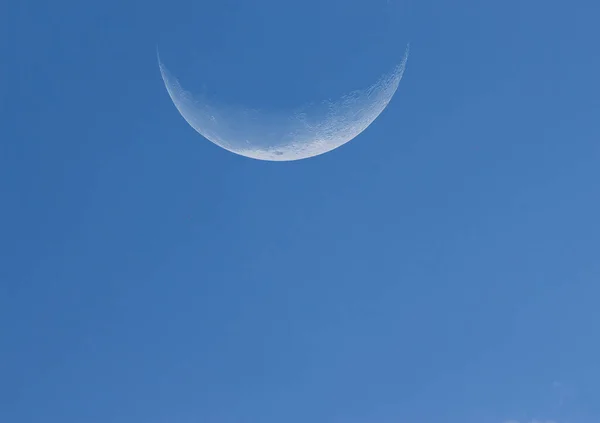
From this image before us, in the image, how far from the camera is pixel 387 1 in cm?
2091

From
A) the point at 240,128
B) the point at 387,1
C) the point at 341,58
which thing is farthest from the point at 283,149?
the point at 387,1

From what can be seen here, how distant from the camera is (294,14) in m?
20.2

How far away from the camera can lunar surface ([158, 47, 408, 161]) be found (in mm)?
20355

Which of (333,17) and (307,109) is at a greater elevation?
(333,17)

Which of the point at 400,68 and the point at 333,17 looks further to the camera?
the point at 400,68

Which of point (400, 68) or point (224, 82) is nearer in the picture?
point (224, 82)

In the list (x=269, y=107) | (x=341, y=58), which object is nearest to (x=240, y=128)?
(x=269, y=107)

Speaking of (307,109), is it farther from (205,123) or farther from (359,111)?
(205,123)

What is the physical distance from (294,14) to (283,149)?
136 inches

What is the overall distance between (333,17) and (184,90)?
4.30 metres

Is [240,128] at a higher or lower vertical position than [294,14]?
lower

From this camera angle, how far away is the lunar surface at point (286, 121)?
2035 cm

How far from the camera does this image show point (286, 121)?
2034 cm

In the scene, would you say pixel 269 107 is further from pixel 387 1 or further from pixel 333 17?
pixel 387 1
